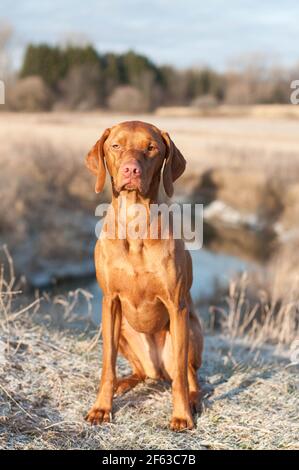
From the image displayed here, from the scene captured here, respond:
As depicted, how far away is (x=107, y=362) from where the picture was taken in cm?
381

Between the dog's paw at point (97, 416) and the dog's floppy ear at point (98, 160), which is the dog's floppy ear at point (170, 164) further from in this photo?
the dog's paw at point (97, 416)

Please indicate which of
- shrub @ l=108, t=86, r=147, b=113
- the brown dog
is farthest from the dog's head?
shrub @ l=108, t=86, r=147, b=113

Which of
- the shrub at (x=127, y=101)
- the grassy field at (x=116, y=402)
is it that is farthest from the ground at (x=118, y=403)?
the shrub at (x=127, y=101)

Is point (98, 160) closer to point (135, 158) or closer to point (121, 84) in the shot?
point (135, 158)

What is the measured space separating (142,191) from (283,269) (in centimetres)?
854

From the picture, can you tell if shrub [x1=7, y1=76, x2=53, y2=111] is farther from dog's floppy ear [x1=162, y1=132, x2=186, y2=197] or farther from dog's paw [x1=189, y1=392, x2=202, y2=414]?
dog's paw [x1=189, y1=392, x2=202, y2=414]

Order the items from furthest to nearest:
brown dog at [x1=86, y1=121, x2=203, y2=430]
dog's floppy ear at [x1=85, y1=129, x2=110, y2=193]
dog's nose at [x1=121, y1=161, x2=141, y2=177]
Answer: dog's floppy ear at [x1=85, y1=129, x2=110, y2=193], brown dog at [x1=86, y1=121, x2=203, y2=430], dog's nose at [x1=121, y1=161, x2=141, y2=177]

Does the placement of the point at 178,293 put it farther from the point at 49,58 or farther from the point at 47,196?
the point at 49,58

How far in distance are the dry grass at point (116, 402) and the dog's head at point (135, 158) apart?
1.43 meters

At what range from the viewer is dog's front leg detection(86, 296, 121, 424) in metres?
3.76

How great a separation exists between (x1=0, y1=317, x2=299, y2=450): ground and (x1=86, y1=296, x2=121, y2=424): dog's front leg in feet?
0.35

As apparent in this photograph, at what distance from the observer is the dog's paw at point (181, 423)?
3.68 metres

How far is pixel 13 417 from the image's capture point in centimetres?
365

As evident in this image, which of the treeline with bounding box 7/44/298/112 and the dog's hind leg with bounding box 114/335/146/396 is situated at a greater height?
the treeline with bounding box 7/44/298/112
